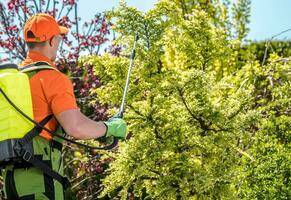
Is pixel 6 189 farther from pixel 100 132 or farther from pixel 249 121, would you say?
pixel 249 121

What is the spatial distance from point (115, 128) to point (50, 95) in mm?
476

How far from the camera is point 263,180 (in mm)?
5164

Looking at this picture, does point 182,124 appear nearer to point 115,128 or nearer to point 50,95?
point 115,128

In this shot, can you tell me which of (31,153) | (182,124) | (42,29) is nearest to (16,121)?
(31,153)

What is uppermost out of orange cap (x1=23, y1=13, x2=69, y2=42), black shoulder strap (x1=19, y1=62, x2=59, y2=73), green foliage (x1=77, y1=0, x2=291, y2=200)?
orange cap (x1=23, y1=13, x2=69, y2=42)

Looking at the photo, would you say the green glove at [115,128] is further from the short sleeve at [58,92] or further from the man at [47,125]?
the short sleeve at [58,92]

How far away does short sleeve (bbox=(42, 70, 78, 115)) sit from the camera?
3.04 metres

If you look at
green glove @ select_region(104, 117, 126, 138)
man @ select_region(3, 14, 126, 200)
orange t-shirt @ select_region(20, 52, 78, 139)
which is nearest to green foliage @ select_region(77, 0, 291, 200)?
green glove @ select_region(104, 117, 126, 138)

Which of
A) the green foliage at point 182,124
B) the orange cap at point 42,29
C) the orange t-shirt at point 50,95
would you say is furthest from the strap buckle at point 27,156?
the green foliage at point 182,124

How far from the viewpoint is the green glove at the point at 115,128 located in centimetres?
332

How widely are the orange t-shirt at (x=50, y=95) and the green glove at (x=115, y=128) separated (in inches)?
11.9

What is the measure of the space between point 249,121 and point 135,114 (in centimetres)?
97

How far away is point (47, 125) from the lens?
10.4 feet

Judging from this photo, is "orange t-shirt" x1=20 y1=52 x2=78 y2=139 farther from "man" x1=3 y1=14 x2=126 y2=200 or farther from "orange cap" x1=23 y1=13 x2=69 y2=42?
"orange cap" x1=23 y1=13 x2=69 y2=42
